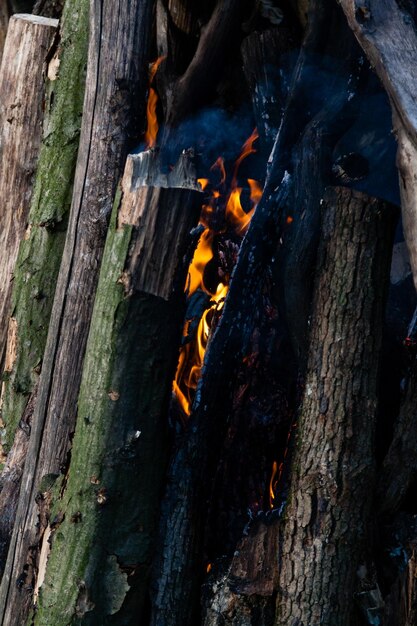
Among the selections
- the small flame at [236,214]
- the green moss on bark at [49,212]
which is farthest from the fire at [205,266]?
the green moss on bark at [49,212]

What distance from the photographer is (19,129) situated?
3.65 meters

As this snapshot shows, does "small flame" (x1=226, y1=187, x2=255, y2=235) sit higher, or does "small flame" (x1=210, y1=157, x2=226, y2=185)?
"small flame" (x1=210, y1=157, x2=226, y2=185)

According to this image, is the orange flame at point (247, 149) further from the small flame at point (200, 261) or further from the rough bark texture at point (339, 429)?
the rough bark texture at point (339, 429)

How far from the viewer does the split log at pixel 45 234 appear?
10.9 feet

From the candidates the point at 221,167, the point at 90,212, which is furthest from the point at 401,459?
the point at 90,212

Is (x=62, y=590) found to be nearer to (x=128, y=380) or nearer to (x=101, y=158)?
(x=128, y=380)

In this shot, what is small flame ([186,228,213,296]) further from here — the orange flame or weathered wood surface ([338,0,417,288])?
weathered wood surface ([338,0,417,288])

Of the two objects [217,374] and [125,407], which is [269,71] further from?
[125,407]

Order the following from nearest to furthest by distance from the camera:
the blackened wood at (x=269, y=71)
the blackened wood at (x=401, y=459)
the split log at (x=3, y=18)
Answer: the blackened wood at (x=401, y=459) < the blackened wood at (x=269, y=71) < the split log at (x=3, y=18)

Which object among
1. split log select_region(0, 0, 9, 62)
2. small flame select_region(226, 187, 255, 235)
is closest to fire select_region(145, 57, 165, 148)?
small flame select_region(226, 187, 255, 235)

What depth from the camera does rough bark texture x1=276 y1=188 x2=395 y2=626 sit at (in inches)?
94.0

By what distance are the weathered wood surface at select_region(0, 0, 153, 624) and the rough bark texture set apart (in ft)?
2.82

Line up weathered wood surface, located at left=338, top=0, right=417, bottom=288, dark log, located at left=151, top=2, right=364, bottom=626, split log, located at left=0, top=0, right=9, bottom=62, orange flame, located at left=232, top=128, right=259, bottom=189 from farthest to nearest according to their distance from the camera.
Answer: split log, located at left=0, top=0, right=9, bottom=62, orange flame, located at left=232, top=128, right=259, bottom=189, dark log, located at left=151, top=2, right=364, bottom=626, weathered wood surface, located at left=338, top=0, right=417, bottom=288

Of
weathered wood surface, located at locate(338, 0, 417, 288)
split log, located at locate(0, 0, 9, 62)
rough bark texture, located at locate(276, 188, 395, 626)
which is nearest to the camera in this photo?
weathered wood surface, located at locate(338, 0, 417, 288)
